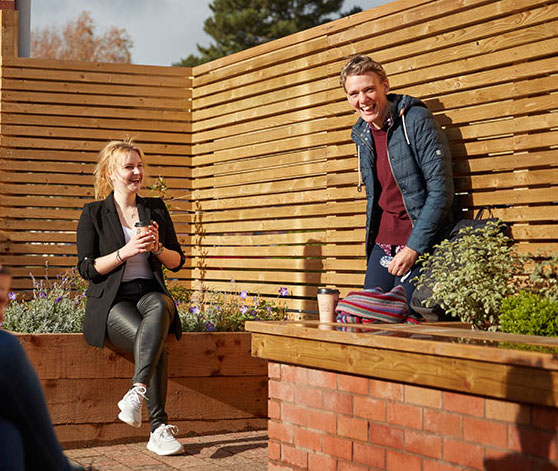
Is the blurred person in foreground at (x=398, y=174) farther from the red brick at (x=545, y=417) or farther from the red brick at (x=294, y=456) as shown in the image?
the red brick at (x=545, y=417)

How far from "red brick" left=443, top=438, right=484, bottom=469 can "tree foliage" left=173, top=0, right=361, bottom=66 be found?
22778mm

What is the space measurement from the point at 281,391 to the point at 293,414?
0.13m

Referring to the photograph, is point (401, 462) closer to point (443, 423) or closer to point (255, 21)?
Answer: point (443, 423)

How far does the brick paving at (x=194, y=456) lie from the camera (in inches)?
165

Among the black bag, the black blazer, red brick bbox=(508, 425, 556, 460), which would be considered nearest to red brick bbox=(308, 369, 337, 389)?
red brick bbox=(508, 425, 556, 460)

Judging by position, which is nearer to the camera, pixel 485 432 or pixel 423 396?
pixel 485 432

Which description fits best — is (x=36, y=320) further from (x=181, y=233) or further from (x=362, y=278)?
(x=181, y=233)

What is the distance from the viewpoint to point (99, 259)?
188 inches

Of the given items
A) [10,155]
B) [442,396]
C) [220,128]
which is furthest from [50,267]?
[442,396]

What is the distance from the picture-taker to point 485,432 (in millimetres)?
2654

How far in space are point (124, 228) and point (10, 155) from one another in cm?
337

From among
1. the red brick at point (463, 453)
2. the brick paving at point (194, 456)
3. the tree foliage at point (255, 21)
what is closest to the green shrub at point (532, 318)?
the red brick at point (463, 453)

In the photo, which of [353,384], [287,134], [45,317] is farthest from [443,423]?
[287,134]

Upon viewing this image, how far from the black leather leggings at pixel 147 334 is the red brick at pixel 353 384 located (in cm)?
147
